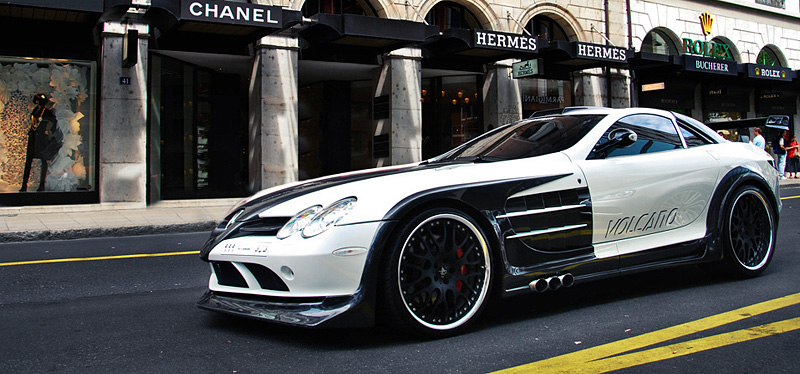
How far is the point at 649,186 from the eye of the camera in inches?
180

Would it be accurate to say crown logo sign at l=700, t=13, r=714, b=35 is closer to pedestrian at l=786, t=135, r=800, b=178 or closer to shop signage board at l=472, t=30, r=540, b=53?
pedestrian at l=786, t=135, r=800, b=178

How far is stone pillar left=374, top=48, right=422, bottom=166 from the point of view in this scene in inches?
690

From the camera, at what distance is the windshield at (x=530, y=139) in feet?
14.8

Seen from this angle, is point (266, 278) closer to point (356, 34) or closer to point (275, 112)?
point (356, 34)

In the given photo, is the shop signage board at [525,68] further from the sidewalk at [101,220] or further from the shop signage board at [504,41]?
the sidewalk at [101,220]

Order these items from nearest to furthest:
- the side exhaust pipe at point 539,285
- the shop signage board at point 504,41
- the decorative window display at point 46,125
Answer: the side exhaust pipe at point 539,285 < the decorative window display at point 46,125 < the shop signage board at point 504,41

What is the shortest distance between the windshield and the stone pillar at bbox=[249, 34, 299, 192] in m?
10.9

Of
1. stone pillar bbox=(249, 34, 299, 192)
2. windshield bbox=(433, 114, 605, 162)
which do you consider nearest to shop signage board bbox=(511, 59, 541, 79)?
stone pillar bbox=(249, 34, 299, 192)

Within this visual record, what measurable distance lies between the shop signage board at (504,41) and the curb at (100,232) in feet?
27.9

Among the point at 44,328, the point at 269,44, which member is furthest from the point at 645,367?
the point at 269,44

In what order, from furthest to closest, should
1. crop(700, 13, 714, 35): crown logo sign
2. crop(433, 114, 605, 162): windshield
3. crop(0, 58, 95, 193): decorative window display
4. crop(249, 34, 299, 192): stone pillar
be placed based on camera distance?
crop(700, 13, 714, 35): crown logo sign → crop(249, 34, 299, 192): stone pillar → crop(0, 58, 95, 193): decorative window display → crop(433, 114, 605, 162): windshield

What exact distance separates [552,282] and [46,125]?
512 inches

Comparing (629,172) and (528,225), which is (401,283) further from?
(629,172)

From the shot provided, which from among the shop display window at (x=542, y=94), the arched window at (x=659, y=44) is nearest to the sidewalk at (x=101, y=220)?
the shop display window at (x=542, y=94)
